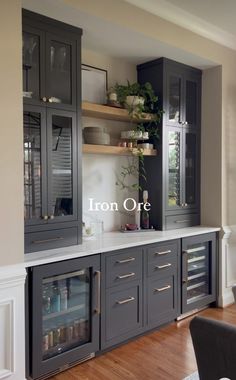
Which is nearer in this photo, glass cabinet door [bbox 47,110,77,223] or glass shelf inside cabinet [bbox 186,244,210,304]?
glass cabinet door [bbox 47,110,77,223]

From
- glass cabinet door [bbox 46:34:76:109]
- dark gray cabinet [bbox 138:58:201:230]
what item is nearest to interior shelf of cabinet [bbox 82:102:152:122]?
glass cabinet door [bbox 46:34:76:109]

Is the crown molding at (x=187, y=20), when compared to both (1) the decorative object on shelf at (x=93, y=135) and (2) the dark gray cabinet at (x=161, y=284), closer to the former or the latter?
(1) the decorative object on shelf at (x=93, y=135)

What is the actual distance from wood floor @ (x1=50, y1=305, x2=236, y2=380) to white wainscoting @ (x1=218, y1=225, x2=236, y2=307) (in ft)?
2.71

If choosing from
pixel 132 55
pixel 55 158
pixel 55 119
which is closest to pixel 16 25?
pixel 55 119

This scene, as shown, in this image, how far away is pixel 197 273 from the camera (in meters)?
3.45

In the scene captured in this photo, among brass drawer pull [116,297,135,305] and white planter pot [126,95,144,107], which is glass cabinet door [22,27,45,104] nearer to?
white planter pot [126,95,144,107]

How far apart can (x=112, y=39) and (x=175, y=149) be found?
1273mm

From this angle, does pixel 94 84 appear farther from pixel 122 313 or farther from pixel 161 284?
pixel 122 313

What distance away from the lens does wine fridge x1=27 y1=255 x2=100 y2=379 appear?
2170 millimetres

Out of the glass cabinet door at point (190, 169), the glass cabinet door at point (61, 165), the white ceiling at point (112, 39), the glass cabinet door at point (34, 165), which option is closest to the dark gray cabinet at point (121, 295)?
the glass cabinet door at point (61, 165)

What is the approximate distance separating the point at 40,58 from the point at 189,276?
2415 mm

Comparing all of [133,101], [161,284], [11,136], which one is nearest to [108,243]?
[161,284]

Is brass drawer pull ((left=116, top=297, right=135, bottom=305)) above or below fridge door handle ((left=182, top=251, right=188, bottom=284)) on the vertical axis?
below

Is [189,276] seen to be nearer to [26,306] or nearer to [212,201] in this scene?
[212,201]
